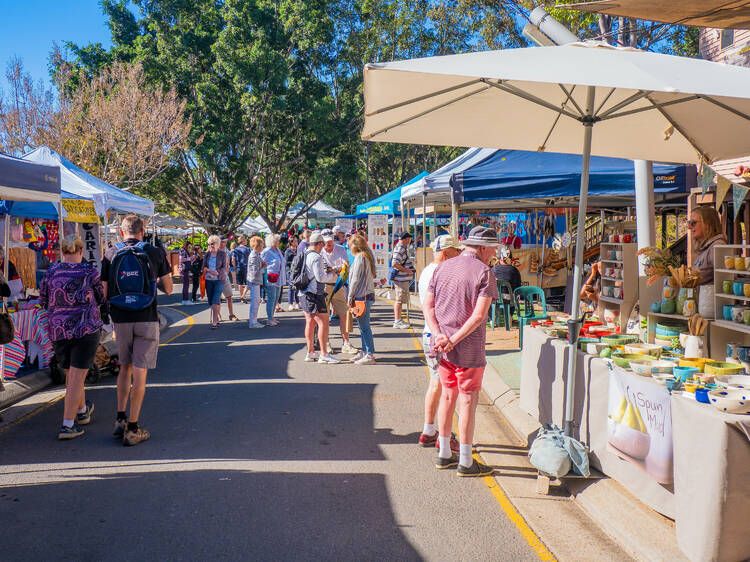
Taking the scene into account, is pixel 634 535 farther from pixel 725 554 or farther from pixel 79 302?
pixel 79 302

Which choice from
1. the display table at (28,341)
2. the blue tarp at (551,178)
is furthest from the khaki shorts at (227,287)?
the blue tarp at (551,178)

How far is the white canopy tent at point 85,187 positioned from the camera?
36.2ft

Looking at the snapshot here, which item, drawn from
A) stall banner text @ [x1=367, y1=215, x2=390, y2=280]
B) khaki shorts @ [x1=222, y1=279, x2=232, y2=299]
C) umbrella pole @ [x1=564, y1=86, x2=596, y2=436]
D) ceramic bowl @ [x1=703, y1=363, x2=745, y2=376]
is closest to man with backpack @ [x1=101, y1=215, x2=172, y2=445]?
umbrella pole @ [x1=564, y1=86, x2=596, y2=436]

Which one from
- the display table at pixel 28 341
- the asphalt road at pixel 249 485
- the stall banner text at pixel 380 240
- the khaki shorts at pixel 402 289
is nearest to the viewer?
the asphalt road at pixel 249 485

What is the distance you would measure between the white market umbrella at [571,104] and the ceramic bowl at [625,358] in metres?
0.31

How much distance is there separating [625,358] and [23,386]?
7.00 m

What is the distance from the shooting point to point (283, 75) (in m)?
29.1

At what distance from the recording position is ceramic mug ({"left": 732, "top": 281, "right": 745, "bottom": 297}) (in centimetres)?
548

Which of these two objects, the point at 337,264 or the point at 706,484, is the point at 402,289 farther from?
the point at 706,484

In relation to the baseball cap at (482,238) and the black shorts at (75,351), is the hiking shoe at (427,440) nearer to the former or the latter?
the baseball cap at (482,238)

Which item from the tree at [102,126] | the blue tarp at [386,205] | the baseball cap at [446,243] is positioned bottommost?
the baseball cap at [446,243]

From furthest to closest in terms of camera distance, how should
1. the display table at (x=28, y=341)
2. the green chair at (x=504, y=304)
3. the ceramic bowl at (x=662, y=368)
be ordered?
the green chair at (x=504, y=304), the display table at (x=28, y=341), the ceramic bowl at (x=662, y=368)

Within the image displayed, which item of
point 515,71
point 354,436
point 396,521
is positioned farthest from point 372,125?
point 396,521

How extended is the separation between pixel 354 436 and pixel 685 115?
4.06 m
